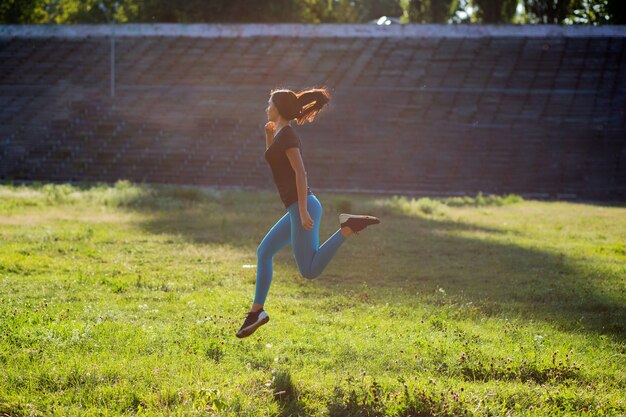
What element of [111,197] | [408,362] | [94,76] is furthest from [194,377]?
[94,76]

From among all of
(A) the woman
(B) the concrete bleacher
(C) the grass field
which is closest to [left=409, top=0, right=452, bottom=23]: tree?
(B) the concrete bleacher

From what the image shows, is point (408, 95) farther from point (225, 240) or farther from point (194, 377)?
point (194, 377)

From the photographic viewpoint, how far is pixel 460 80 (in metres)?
31.2

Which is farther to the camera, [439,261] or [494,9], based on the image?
[494,9]

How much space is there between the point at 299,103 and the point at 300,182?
0.69m

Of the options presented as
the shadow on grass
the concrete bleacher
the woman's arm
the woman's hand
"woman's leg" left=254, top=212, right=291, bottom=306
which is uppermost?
the woman's arm

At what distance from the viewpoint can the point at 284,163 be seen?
241 inches

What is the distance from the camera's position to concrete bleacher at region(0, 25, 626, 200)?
26.9 metres

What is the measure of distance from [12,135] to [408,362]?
27983mm

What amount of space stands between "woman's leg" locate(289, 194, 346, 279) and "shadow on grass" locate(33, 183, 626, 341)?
2590 millimetres

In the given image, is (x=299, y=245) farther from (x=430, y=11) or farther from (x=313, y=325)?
(x=430, y=11)

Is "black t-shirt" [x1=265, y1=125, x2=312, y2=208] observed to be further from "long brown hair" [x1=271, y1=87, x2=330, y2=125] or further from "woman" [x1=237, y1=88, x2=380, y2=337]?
"long brown hair" [x1=271, y1=87, x2=330, y2=125]

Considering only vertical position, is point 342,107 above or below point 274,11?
below

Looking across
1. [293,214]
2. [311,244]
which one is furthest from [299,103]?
[311,244]
